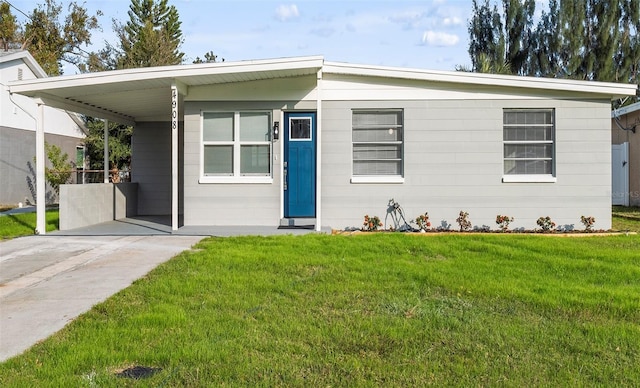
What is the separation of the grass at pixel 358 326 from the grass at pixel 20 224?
5107 millimetres

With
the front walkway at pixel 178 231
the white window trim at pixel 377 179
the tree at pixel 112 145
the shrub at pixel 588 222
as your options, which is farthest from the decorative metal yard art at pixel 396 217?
the tree at pixel 112 145

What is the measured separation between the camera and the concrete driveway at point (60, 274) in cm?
438

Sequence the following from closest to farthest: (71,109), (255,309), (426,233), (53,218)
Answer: (255,309) → (426,233) → (71,109) → (53,218)

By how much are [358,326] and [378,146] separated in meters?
6.89

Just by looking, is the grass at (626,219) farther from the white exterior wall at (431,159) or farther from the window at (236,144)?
the window at (236,144)

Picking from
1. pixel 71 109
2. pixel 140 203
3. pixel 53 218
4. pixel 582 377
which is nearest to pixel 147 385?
pixel 582 377

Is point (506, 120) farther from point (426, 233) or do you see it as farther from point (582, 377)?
point (582, 377)

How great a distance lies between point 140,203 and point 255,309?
10.4 meters

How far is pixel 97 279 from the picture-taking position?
606 centimetres

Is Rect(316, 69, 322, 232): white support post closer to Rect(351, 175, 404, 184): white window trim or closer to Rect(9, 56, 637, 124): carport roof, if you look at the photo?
Rect(9, 56, 637, 124): carport roof

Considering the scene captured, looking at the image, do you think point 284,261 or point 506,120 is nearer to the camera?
point 284,261

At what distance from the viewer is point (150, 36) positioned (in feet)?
83.7

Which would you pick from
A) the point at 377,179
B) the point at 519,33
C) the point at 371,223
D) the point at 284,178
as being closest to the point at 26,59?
the point at 284,178

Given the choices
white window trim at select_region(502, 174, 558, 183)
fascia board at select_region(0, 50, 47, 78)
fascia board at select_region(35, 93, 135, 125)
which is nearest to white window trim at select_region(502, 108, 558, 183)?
white window trim at select_region(502, 174, 558, 183)
